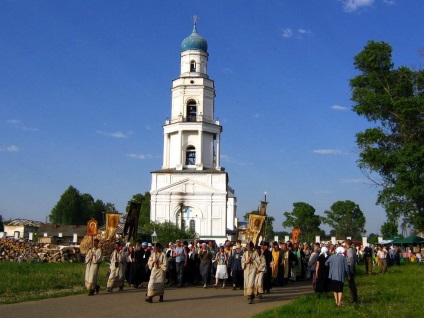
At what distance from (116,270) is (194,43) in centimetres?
4515

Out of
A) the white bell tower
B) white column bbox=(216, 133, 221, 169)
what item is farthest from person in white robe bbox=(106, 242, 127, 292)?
white column bbox=(216, 133, 221, 169)

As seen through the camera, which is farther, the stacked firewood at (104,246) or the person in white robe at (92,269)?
the stacked firewood at (104,246)

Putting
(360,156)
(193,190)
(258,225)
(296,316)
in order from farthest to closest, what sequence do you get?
1. (193,190)
2. (360,156)
3. (258,225)
4. (296,316)

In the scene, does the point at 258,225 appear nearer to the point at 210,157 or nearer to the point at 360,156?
the point at 360,156

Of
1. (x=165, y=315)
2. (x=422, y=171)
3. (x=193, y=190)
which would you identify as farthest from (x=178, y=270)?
(x=193, y=190)

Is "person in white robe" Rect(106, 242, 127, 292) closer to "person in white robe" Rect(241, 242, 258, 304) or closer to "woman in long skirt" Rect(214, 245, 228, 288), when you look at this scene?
"woman in long skirt" Rect(214, 245, 228, 288)

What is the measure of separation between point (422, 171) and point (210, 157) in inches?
1192

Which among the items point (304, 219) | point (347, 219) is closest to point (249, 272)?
point (304, 219)

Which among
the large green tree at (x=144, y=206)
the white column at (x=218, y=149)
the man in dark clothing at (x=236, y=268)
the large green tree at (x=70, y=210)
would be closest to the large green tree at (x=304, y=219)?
the large green tree at (x=144, y=206)

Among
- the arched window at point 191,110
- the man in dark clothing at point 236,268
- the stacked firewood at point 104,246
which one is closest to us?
the man in dark clothing at point 236,268

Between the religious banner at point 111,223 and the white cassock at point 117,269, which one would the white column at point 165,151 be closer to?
the religious banner at point 111,223

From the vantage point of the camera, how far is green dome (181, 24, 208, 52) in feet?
194

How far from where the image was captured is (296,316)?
11.4 meters

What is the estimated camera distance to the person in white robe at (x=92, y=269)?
613 inches
